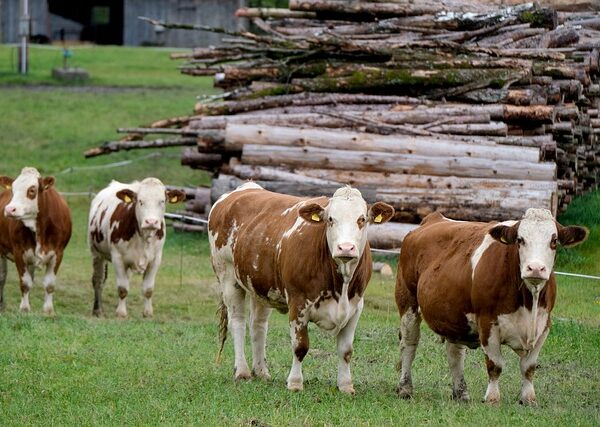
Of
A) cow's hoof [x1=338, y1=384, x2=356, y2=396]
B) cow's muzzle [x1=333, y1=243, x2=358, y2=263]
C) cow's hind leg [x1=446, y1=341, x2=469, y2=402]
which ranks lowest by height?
cow's hoof [x1=338, y1=384, x2=356, y2=396]

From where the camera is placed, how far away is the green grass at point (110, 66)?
4522 centimetres

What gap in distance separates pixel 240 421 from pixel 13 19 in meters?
51.4

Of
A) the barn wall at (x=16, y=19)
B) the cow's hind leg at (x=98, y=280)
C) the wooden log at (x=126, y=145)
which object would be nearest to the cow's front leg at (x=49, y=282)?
the cow's hind leg at (x=98, y=280)

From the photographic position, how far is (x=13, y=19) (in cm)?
5841

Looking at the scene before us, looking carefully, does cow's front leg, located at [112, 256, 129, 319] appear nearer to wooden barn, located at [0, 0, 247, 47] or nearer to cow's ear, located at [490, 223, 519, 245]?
cow's ear, located at [490, 223, 519, 245]

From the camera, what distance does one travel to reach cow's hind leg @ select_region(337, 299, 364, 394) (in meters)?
11.0

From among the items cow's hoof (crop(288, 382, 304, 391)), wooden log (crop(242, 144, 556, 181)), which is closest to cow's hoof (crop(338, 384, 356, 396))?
cow's hoof (crop(288, 382, 304, 391))

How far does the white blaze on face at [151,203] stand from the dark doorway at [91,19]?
44.6m

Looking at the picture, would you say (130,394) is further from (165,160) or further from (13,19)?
(13,19)

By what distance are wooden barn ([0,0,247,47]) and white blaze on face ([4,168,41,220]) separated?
39.4 metres

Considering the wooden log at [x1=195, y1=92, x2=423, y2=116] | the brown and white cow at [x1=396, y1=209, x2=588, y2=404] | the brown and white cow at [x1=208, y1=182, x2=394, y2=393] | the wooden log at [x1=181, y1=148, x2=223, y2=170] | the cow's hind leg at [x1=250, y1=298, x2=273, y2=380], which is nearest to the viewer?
the brown and white cow at [x1=396, y1=209, x2=588, y2=404]

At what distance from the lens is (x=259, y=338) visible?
40.1 feet

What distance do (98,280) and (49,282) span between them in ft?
3.00

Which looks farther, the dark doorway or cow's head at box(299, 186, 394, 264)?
the dark doorway
